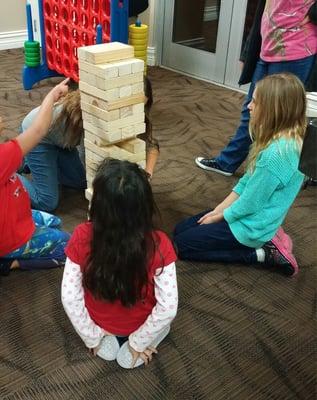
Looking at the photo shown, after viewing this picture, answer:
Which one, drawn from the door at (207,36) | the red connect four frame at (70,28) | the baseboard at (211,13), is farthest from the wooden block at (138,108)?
the baseboard at (211,13)

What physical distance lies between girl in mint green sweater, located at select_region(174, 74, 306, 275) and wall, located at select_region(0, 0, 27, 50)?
3.57 meters

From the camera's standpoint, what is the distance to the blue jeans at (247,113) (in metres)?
1.99

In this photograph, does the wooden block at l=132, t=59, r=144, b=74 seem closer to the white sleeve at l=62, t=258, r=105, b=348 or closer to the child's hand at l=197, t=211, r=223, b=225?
the child's hand at l=197, t=211, r=223, b=225

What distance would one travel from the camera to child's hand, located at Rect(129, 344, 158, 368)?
4.19 feet

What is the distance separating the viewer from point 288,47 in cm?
195

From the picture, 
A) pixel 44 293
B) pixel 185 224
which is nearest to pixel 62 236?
pixel 44 293

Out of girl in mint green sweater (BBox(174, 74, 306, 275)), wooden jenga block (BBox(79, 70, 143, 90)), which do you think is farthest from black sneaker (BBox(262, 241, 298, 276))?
wooden jenga block (BBox(79, 70, 143, 90))

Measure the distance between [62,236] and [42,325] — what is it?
360 mm

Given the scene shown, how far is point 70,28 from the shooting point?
3.14 m

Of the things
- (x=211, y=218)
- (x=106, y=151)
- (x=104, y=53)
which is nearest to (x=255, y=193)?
(x=211, y=218)

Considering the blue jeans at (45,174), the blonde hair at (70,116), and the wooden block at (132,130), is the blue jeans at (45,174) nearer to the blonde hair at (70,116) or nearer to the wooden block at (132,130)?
the blonde hair at (70,116)

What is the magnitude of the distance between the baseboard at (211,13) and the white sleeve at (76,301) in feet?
10.4

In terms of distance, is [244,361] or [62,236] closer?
[244,361]

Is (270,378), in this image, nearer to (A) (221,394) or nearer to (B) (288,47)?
(A) (221,394)
